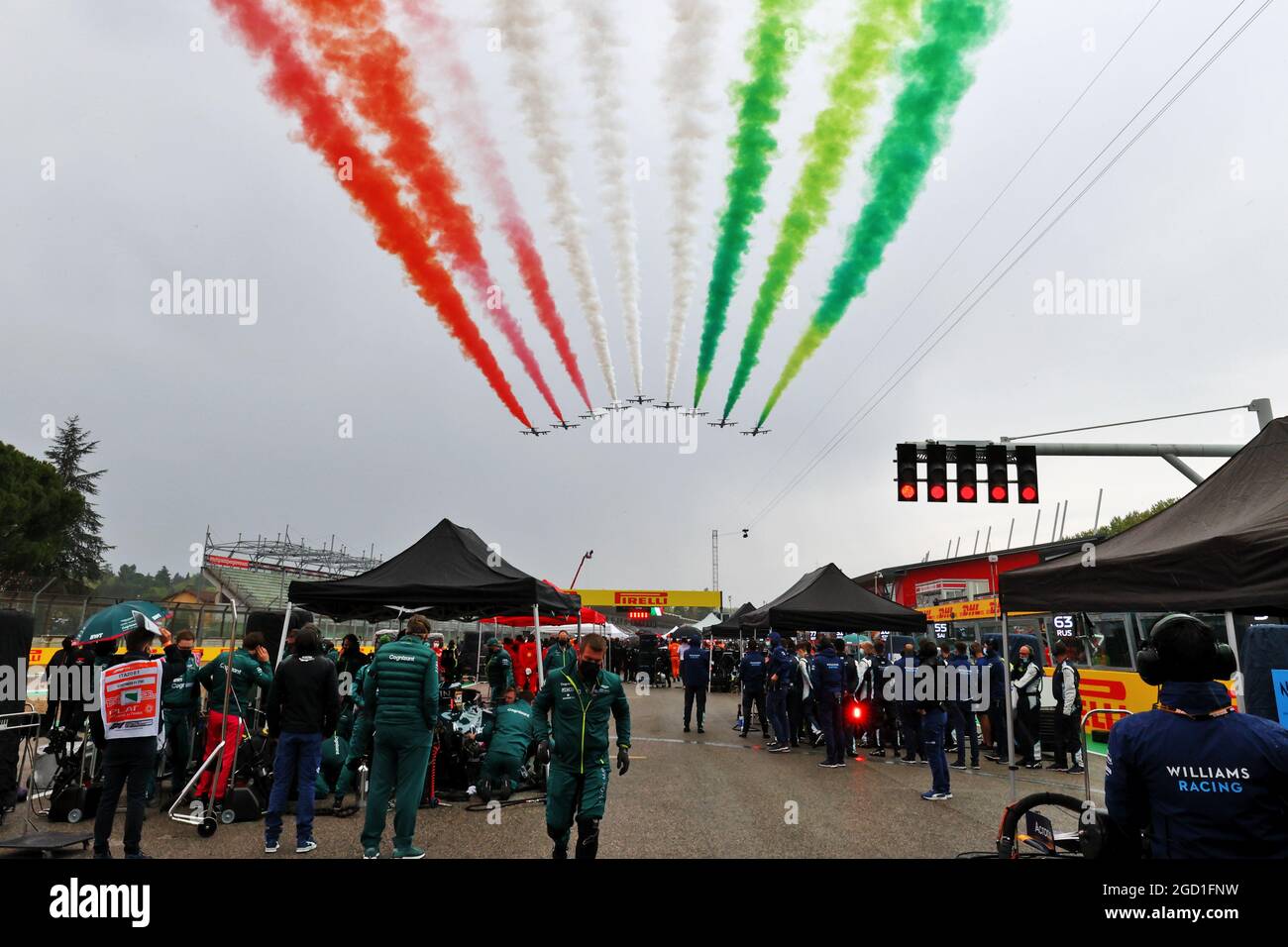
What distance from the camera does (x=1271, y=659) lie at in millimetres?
4629

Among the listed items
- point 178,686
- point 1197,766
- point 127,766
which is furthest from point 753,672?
point 1197,766

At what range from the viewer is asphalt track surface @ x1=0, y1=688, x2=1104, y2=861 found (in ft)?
20.4

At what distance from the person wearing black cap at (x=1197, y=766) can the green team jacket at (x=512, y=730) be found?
6646 mm

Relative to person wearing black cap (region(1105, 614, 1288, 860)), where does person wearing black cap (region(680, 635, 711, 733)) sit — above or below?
below

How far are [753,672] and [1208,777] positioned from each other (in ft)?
38.7

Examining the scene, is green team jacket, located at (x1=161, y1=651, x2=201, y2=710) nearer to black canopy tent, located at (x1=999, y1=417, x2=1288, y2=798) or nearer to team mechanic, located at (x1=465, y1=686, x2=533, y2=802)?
team mechanic, located at (x1=465, y1=686, x2=533, y2=802)

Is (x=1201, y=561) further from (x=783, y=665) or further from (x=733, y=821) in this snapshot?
(x=783, y=665)

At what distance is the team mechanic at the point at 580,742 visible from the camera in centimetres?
498

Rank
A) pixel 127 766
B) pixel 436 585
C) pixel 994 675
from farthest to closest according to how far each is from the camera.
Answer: pixel 994 675 → pixel 436 585 → pixel 127 766

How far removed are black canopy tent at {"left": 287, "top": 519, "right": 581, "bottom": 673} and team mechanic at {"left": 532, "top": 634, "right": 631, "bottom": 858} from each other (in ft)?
13.7

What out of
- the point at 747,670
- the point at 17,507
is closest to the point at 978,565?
the point at 747,670

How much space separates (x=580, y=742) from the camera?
5.02 metres

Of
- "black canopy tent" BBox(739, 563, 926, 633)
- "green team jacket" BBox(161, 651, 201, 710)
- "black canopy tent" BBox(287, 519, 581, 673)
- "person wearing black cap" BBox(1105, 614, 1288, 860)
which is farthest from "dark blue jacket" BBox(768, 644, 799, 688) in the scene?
"person wearing black cap" BBox(1105, 614, 1288, 860)

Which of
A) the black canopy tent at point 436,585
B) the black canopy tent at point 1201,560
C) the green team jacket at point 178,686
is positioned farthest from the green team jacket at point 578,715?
the green team jacket at point 178,686
